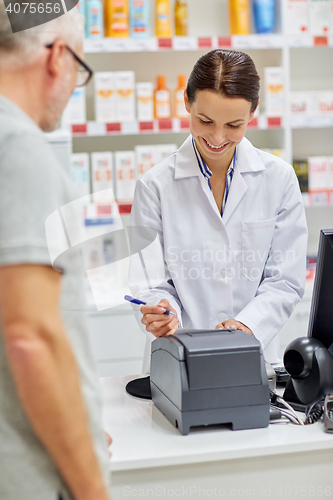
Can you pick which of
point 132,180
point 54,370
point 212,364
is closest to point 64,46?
point 54,370

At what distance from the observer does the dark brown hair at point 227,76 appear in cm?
161

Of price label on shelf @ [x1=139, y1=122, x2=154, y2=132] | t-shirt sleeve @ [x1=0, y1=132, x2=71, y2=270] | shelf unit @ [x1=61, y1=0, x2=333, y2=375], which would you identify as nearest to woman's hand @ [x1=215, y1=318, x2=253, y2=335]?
t-shirt sleeve @ [x1=0, y1=132, x2=71, y2=270]

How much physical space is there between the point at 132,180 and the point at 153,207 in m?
1.19

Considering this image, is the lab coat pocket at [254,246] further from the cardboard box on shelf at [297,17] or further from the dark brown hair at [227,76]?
the cardboard box on shelf at [297,17]

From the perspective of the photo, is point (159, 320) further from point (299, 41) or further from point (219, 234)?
point (299, 41)

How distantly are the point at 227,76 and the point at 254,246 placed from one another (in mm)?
568

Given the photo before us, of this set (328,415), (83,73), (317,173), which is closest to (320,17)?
(317,173)

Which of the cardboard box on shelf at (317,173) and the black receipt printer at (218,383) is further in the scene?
the cardboard box on shelf at (317,173)

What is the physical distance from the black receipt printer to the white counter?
0.04 m

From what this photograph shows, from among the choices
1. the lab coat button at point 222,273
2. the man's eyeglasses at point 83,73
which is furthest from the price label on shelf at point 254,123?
the man's eyeglasses at point 83,73

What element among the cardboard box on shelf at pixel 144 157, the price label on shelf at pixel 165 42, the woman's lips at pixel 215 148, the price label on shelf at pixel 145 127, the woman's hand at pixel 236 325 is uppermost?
the price label on shelf at pixel 165 42

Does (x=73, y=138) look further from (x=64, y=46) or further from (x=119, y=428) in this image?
(x=64, y=46)

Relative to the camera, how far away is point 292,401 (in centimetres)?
140

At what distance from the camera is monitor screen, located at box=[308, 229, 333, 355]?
1.34 metres
